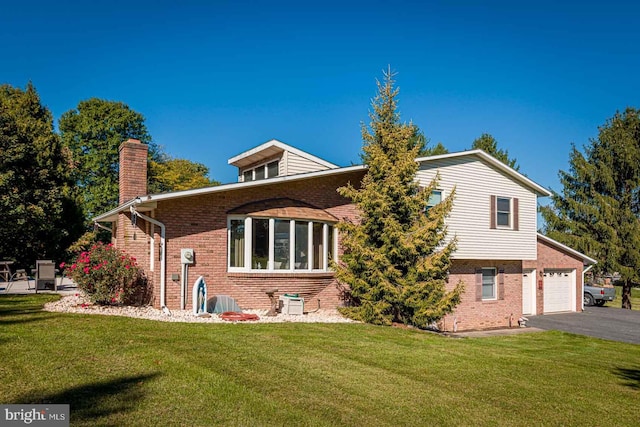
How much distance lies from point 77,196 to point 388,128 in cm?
2342

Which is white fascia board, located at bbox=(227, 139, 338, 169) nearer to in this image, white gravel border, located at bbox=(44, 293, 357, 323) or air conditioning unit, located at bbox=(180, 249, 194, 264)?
air conditioning unit, located at bbox=(180, 249, 194, 264)

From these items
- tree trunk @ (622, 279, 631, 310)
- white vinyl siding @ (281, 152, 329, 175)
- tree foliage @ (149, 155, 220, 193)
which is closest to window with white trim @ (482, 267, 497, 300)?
white vinyl siding @ (281, 152, 329, 175)

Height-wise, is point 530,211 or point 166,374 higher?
point 530,211

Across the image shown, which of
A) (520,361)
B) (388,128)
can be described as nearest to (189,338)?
(520,361)

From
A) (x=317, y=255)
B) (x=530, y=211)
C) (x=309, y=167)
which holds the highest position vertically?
(x=309, y=167)

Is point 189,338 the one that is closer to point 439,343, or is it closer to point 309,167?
point 439,343

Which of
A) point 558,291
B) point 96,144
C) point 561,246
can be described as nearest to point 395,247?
point 561,246

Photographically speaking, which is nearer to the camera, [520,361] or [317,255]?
[520,361]

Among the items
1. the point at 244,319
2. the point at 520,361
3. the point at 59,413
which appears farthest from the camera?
the point at 244,319

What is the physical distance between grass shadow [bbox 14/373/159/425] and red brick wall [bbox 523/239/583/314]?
20.0 m

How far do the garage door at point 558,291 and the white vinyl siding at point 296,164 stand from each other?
1328cm

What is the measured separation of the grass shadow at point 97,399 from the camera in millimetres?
5129

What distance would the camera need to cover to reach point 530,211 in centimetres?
2078

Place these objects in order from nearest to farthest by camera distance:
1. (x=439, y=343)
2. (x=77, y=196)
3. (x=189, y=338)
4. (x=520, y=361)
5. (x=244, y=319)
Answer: (x=189, y=338), (x=520, y=361), (x=439, y=343), (x=244, y=319), (x=77, y=196)
